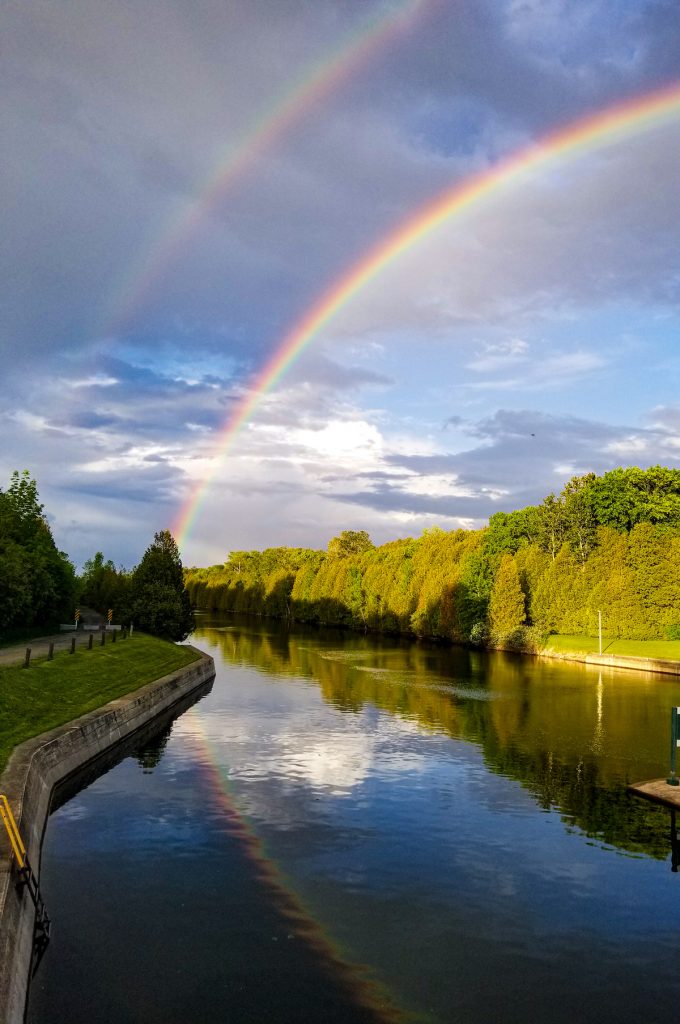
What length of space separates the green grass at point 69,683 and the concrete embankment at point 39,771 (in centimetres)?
86

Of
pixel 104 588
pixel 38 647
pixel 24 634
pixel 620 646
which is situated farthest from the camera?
pixel 104 588

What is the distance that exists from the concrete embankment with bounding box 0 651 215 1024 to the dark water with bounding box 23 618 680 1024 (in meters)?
0.96

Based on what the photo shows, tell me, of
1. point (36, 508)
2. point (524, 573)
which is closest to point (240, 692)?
point (36, 508)

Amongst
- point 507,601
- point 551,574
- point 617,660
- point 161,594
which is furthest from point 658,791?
point 551,574

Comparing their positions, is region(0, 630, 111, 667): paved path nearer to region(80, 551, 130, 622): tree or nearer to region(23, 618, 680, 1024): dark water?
region(23, 618, 680, 1024): dark water

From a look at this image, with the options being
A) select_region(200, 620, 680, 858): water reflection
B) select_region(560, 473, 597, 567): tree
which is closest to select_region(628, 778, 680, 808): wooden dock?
select_region(200, 620, 680, 858): water reflection

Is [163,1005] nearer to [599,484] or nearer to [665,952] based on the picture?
[665,952]

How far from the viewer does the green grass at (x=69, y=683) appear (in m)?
32.2

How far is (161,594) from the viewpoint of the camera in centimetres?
8569

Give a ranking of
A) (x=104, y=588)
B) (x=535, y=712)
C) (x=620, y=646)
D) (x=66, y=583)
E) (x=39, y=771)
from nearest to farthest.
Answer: (x=39, y=771), (x=535, y=712), (x=66, y=583), (x=620, y=646), (x=104, y=588)

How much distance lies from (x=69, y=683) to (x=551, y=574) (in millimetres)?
84127

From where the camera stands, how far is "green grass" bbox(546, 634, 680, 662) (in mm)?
88800

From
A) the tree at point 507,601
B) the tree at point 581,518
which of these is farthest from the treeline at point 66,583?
the tree at point 581,518

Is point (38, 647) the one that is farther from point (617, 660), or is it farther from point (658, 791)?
point (617, 660)
